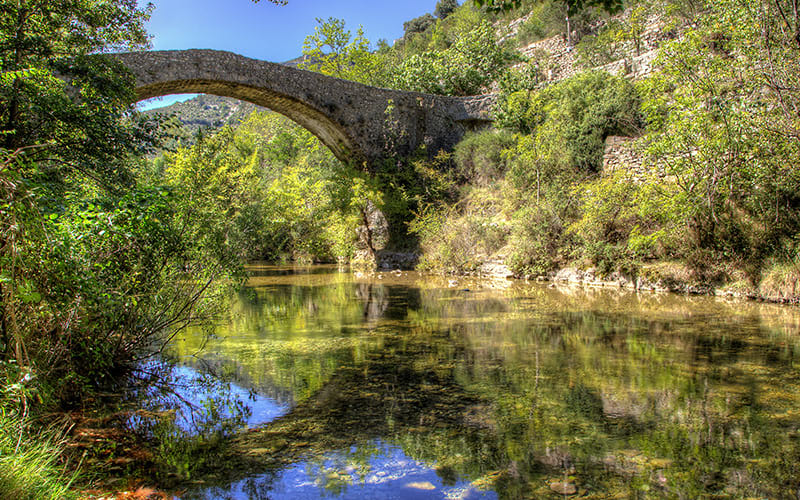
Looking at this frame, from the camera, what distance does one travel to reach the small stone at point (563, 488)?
8.80ft

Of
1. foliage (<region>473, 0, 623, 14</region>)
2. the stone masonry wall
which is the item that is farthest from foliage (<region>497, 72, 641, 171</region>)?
foliage (<region>473, 0, 623, 14</region>)

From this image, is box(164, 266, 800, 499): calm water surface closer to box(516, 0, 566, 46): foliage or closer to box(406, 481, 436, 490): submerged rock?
box(406, 481, 436, 490): submerged rock

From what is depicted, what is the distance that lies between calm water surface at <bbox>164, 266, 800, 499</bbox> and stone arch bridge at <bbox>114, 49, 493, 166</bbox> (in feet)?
29.4

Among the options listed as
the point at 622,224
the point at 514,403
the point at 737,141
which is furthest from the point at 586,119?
the point at 514,403

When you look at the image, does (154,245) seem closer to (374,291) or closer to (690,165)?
(374,291)

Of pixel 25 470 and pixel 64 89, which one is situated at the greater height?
pixel 64 89

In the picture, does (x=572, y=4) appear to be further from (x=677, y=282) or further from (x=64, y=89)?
(x=677, y=282)

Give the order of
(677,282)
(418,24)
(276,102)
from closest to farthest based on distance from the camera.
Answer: (677,282), (276,102), (418,24)

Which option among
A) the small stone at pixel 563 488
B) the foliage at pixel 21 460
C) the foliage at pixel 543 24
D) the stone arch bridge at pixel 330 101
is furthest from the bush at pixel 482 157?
the foliage at pixel 543 24

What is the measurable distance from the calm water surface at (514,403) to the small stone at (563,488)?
10 millimetres

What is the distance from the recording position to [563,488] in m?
2.73

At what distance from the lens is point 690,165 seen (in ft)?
31.0

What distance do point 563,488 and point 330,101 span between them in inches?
652

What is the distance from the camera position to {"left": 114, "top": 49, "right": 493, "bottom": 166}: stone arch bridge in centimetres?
1421
